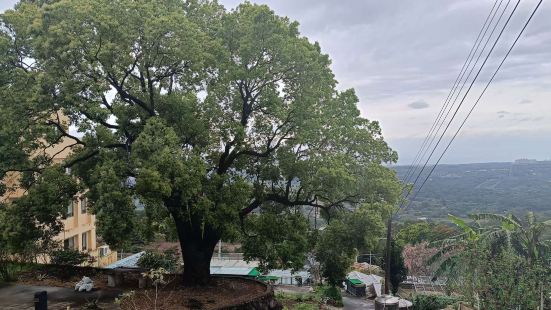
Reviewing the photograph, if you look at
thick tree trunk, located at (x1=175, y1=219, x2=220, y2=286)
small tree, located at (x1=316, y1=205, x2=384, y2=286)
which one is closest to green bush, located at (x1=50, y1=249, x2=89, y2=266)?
thick tree trunk, located at (x1=175, y1=219, x2=220, y2=286)

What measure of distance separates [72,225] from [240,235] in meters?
15.8

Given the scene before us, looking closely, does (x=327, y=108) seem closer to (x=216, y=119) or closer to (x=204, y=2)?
(x=216, y=119)

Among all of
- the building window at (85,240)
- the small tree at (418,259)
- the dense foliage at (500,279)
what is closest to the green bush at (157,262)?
the building window at (85,240)

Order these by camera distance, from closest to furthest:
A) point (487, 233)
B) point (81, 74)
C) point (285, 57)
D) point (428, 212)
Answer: point (81, 74) < point (285, 57) < point (487, 233) < point (428, 212)

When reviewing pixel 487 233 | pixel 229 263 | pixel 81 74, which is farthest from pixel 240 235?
pixel 229 263

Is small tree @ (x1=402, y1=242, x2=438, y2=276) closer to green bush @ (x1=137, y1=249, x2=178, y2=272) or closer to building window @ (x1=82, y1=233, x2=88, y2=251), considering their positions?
green bush @ (x1=137, y1=249, x2=178, y2=272)

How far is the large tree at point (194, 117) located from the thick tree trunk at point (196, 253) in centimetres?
4

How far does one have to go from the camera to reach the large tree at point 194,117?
1236 cm

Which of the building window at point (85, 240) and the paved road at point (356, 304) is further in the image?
→ the building window at point (85, 240)

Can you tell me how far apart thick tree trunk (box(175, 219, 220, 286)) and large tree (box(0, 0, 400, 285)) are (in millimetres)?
39

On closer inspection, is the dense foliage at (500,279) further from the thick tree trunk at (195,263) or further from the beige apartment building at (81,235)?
the beige apartment building at (81,235)

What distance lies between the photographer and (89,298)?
14.1 m

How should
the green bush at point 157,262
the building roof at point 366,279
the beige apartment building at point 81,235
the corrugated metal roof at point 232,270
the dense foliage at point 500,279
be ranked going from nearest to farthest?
the dense foliage at point 500,279 < the green bush at point 157,262 < the beige apartment building at point 81,235 < the corrugated metal roof at point 232,270 < the building roof at point 366,279

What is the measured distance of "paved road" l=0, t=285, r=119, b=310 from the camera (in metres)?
13.2
